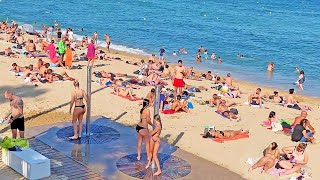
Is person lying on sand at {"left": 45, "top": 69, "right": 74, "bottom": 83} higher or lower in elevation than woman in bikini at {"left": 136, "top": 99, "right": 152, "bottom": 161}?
lower

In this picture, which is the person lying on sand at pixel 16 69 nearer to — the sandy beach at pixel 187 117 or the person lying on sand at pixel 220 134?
the sandy beach at pixel 187 117

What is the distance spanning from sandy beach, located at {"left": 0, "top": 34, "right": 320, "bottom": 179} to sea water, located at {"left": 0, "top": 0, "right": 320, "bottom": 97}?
9585 mm

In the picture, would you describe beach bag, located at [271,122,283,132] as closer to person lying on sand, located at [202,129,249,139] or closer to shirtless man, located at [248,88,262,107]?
person lying on sand, located at [202,129,249,139]

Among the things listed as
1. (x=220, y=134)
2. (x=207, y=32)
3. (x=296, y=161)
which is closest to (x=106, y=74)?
(x=220, y=134)

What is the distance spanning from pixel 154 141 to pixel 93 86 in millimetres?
8832

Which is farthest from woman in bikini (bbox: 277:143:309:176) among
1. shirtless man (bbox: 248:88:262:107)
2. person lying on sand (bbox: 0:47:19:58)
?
person lying on sand (bbox: 0:47:19:58)

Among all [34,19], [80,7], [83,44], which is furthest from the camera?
[80,7]

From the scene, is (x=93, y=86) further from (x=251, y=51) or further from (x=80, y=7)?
(x=80, y=7)

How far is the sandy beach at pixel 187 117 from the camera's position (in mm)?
12312

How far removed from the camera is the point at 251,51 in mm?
37500

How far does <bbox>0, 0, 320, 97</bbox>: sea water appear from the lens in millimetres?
31219

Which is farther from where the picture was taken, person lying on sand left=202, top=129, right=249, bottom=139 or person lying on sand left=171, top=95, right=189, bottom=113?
person lying on sand left=171, top=95, right=189, bottom=113

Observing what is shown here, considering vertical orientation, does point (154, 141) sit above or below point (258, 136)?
above

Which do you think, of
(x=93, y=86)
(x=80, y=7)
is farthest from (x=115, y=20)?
(x=93, y=86)
